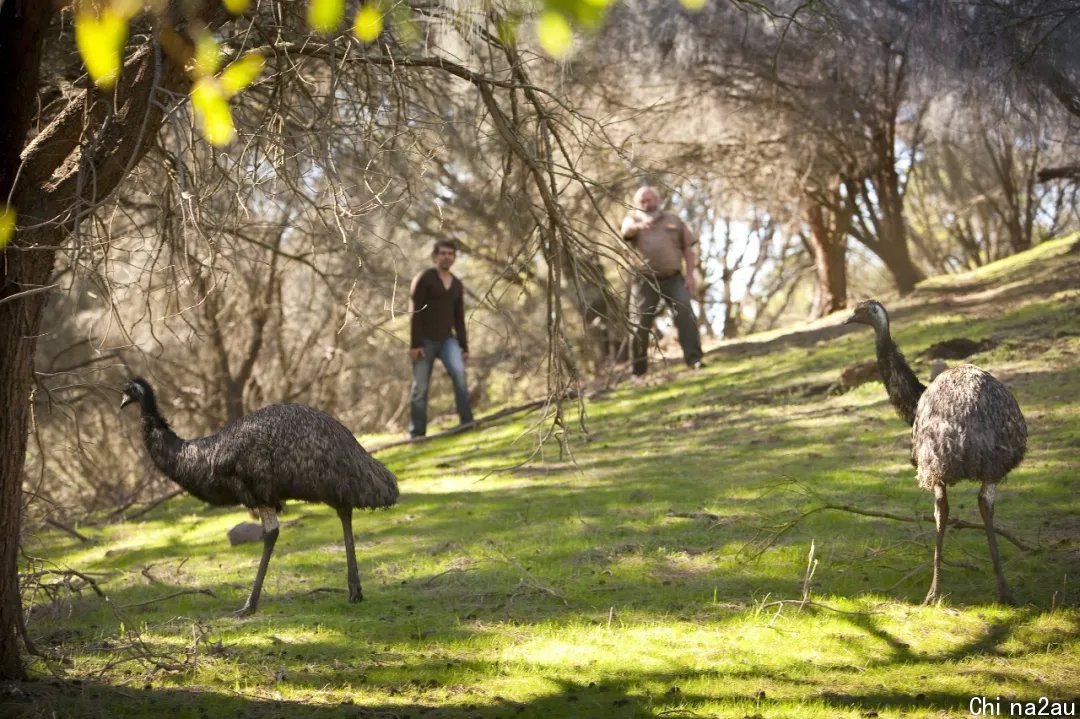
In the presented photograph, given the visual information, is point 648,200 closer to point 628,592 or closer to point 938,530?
point 628,592

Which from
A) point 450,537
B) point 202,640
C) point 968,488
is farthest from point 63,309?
point 968,488

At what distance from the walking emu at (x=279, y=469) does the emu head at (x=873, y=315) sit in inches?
143

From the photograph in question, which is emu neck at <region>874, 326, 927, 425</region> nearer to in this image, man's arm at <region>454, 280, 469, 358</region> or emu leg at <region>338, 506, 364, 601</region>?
emu leg at <region>338, 506, 364, 601</region>

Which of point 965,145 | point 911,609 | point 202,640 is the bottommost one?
point 911,609

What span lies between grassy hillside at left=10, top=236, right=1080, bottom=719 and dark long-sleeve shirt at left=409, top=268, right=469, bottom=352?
202cm

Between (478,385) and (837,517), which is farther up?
(478,385)

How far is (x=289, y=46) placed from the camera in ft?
20.9

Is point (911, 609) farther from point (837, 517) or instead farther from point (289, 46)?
point (289, 46)

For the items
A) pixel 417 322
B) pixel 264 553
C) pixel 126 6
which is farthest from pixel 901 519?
pixel 417 322

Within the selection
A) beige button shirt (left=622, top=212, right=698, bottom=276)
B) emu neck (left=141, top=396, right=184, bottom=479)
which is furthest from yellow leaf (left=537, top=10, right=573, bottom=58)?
beige button shirt (left=622, top=212, right=698, bottom=276)

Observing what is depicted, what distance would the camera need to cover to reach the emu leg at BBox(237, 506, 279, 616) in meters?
7.83

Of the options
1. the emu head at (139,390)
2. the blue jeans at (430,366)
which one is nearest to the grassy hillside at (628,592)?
the emu head at (139,390)

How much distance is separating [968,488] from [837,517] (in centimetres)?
129

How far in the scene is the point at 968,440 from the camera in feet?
22.6
